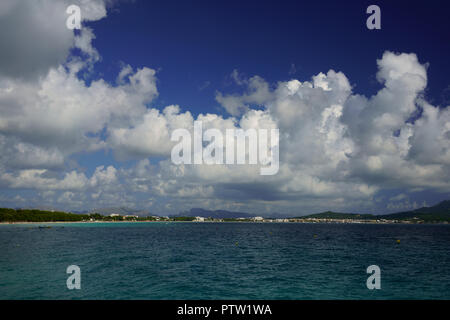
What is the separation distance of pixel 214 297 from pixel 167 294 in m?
6.17

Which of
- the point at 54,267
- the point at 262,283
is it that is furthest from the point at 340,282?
the point at 54,267

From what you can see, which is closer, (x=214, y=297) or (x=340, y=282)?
(x=214, y=297)

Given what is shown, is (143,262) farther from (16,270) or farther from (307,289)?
(307,289)

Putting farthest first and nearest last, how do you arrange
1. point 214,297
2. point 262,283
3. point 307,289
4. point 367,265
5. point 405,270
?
point 367,265, point 405,270, point 262,283, point 307,289, point 214,297

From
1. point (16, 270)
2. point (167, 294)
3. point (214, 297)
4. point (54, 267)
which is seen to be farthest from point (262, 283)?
point (16, 270)

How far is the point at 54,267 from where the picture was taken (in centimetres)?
5106

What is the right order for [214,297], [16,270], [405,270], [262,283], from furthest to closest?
[405,270], [16,270], [262,283], [214,297]

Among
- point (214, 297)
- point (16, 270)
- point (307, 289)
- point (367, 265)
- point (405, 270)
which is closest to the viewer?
point (214, 297)
